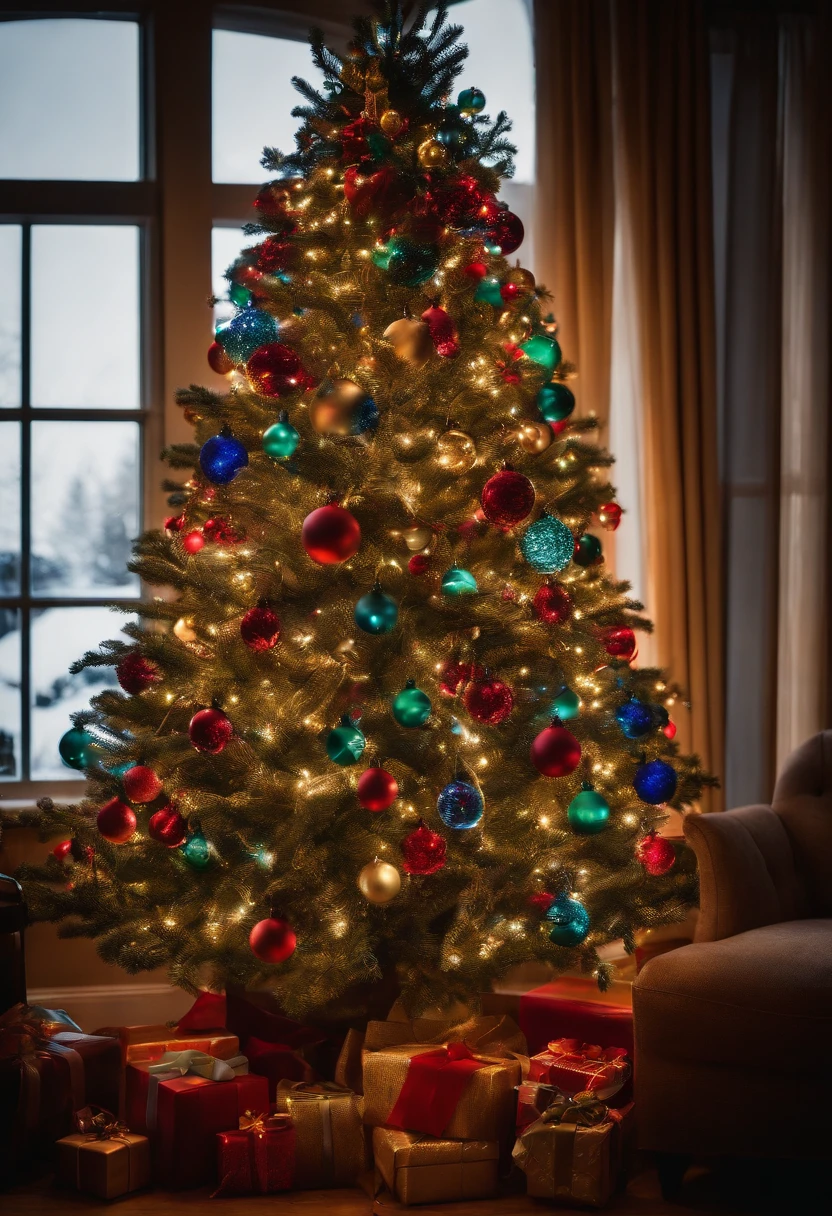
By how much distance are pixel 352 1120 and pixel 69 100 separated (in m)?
3.05

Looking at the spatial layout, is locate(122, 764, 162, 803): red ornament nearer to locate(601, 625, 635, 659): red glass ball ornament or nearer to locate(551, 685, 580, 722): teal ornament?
locate(551, 685, 580, 722): teal ornament

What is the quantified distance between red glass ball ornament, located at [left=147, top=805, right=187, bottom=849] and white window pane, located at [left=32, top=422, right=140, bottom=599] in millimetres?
1353

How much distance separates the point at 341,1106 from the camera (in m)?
2.14

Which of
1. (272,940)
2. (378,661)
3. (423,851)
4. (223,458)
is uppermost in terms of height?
(223,458)

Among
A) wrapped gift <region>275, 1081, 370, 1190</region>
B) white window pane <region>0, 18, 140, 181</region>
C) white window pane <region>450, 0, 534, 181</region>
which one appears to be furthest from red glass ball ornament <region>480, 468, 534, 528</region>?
white window pane <region>0, 18, 140, 181</region>

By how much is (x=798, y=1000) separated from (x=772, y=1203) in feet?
1.33

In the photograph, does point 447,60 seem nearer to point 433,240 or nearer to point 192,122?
point 433,240

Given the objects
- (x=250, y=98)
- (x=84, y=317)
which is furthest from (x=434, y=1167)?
(x=250, y=98)

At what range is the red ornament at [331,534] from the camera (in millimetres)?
1791

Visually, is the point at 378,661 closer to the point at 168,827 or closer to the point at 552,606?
the point at 552,606

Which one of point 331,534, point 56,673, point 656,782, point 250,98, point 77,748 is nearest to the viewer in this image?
point 331,534

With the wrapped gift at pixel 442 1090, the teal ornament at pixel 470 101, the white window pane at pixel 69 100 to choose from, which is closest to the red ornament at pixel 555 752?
the wrapped gift at pixel 442 1090

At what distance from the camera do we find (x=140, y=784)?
6.95 feet

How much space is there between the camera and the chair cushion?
76.7 inches
